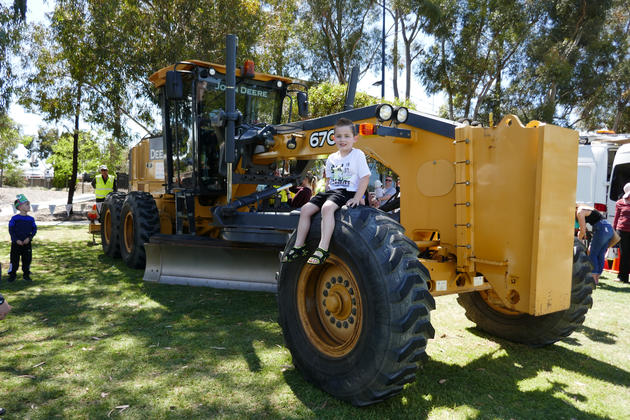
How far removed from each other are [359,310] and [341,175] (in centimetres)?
107

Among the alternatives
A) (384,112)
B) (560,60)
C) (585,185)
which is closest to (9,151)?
(560,60)

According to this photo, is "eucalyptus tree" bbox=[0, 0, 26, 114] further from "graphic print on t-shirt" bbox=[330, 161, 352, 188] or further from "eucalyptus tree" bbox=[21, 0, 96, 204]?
"graphic print on t-shirt" bbox=[330, 161, 352, 188]

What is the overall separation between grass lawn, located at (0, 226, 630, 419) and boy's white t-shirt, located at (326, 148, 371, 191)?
5.15ft

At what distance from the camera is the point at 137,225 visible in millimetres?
7316

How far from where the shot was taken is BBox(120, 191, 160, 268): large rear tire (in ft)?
23.9

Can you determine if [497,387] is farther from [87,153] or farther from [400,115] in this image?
[87,153]

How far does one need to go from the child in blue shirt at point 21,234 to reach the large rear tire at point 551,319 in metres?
6.37

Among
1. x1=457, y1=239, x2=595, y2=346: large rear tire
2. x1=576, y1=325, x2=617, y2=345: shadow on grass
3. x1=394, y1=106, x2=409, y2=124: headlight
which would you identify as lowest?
x1=576, y1=325, x2=617, y2=345: shadow on grass

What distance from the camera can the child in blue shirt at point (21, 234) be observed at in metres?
6.71

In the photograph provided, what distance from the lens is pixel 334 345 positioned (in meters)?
3.49

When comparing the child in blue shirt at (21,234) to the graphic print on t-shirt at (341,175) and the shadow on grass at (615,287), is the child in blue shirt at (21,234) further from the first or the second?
the shadow on grass at (615,287)

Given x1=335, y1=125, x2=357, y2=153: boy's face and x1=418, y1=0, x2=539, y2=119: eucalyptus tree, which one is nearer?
x1=335, y1=125, x2=357, y2=153: boy's face

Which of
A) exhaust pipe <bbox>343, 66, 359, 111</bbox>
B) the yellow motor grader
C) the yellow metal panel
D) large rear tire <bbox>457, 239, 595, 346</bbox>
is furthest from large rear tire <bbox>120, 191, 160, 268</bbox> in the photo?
the yellow metal panel

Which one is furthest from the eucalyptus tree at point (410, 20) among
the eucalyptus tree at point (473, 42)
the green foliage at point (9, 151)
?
the green foliage at point (9, 151)
